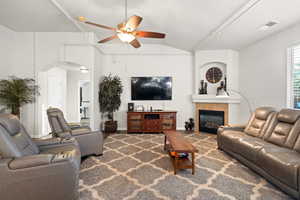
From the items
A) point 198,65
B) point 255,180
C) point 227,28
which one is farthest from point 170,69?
point 255,180

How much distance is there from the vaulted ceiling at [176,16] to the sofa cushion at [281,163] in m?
2.31

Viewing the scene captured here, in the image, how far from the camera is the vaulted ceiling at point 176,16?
2.69 m

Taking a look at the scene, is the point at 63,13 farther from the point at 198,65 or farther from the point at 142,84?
the point at 198,65

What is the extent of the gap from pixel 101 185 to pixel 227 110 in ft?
13.2

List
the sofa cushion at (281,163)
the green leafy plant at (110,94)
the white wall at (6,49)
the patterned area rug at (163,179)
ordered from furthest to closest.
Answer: the green leafy plant at (110,94)
the white wall at (6,49)
the patterned area rug at (163,179)
the sofa cushion at (281,163)

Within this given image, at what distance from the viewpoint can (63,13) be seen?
129 inches

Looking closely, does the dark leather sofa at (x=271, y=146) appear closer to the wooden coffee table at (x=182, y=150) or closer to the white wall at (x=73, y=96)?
the wooden coffee table at (x=182, y=150)

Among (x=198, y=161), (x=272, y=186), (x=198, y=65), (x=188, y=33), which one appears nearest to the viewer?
(x=272, y=186)

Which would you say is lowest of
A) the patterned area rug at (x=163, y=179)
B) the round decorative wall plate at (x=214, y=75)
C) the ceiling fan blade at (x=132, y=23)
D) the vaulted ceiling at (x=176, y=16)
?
the patterned area rug at (x=163, y=179)

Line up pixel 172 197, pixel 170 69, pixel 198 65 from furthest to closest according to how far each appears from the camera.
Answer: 1. pixel 170 69
2. pixel 198 65
3. pixel 172 197

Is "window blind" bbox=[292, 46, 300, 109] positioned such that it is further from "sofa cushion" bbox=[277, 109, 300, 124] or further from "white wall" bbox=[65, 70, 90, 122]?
"white wall" bbox=[65, 70, 90, 122]

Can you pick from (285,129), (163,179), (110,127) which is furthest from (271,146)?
(110,127)

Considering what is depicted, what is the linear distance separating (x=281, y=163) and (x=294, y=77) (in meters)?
2.31

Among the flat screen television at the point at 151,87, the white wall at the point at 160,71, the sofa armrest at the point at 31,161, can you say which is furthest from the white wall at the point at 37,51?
the sofa armrest at the point at 31,161
